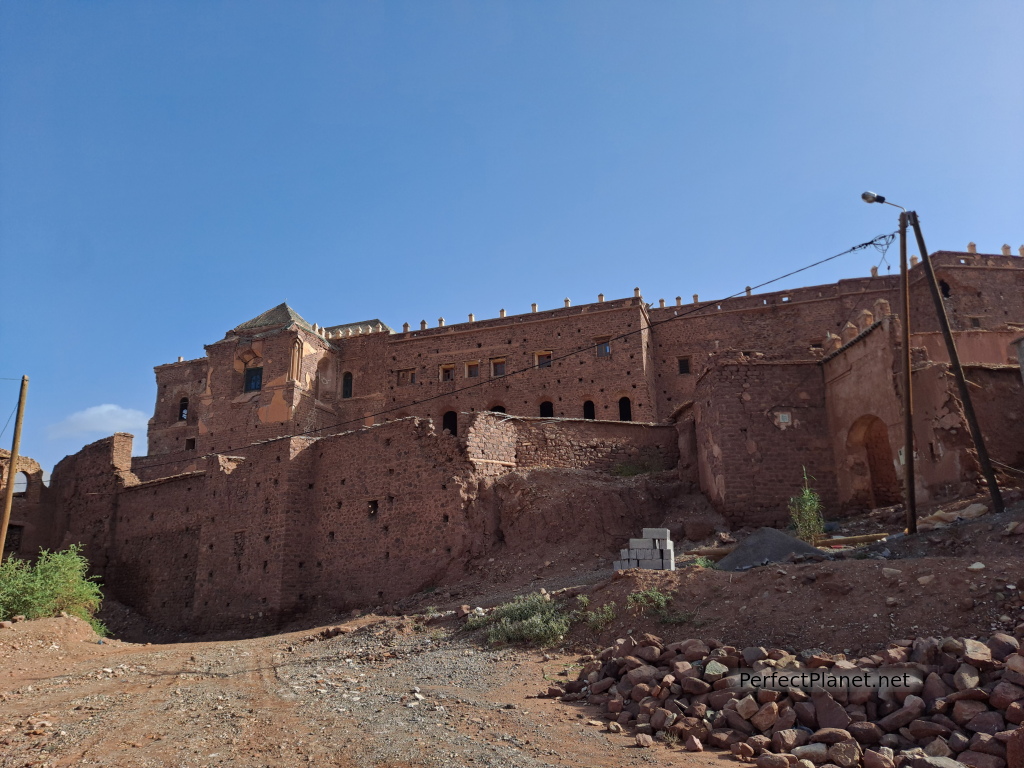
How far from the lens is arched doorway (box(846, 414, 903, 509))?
48.9 feet

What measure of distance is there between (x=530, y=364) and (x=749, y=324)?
9.36 m

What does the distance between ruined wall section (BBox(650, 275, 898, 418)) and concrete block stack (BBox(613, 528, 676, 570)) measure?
1871 cm

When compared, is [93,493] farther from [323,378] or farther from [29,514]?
[323,378]

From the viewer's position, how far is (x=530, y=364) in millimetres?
33375

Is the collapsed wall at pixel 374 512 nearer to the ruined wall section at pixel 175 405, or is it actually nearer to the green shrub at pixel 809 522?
the green shrub at pixel 809 522

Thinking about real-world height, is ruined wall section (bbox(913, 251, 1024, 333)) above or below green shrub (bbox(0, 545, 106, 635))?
above

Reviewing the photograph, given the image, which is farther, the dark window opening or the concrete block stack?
the dark window opening

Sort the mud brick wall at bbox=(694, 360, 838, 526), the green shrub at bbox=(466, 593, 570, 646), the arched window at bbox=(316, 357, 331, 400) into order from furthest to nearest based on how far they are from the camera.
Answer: the arched window at bbox=(316, 357, 331, 400) < the mud brick wall at bbox=(694, 360, 838, 526) < the green shrub at bbox=(466, 593, 570, 646)

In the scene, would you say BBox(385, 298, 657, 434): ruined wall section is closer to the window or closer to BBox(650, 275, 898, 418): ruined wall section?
BBox(650, 275, 898, 418): ruined wall section

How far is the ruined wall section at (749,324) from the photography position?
101ft

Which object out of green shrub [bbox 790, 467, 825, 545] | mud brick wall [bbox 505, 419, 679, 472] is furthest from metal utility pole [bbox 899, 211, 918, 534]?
mud brick wall [bbox 505, 419, 679, 472]

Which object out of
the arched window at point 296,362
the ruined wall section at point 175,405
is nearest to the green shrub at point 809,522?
the arched window at point 296,362

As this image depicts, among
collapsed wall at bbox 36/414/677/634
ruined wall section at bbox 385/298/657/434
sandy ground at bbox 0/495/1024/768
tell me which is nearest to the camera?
sandy ground at bbox 0/495/1024/768

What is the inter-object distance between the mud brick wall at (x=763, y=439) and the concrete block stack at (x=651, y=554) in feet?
10.7
